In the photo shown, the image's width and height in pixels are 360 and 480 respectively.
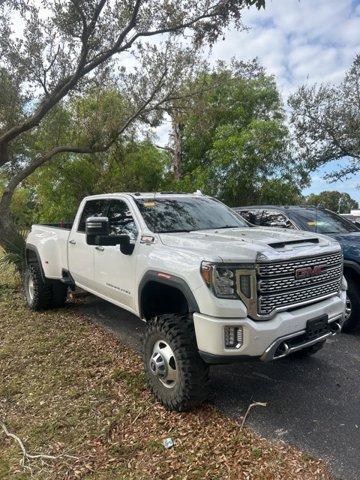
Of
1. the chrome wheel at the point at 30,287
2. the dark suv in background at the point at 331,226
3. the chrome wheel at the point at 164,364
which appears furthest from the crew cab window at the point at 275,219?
the chrome wheel at the point at 30,287

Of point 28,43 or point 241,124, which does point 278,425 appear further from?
point 241,124

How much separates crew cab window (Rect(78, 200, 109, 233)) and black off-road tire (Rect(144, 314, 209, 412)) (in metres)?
2.14

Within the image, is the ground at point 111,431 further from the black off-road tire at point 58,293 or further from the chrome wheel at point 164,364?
the black off-road tire at point 58,293

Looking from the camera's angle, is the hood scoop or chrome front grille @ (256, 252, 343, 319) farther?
the hood scoop

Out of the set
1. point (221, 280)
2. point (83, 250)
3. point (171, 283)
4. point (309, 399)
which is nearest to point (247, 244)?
point (221, 280)

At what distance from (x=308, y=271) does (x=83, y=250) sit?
3037 mm

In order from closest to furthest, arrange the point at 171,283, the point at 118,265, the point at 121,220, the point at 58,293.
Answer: the point at 171,283
the point at 118,265
the point at 121,220
the point at 58,293

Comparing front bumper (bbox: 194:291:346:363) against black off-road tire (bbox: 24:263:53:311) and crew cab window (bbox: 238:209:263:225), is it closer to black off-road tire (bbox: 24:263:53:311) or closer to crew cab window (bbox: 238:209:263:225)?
crew cab window (bbox: 238:209:263:225)

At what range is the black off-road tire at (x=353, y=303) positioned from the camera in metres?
5.59

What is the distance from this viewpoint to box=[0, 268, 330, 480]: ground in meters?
2.98

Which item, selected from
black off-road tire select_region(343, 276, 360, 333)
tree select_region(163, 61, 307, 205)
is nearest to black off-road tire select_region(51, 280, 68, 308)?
black off-road tire select_region(343, 276, 360, 333)

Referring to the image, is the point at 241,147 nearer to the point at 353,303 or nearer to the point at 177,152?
the point at 177,152

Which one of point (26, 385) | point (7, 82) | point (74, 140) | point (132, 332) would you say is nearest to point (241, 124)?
point (74, 140)

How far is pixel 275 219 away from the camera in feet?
22.5
